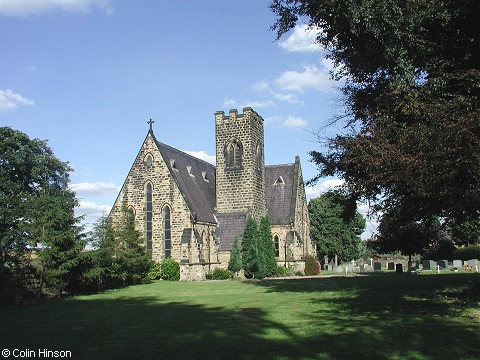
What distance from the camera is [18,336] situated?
11.1 metres

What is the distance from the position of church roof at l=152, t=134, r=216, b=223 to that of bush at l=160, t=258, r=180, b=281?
393 centimetres

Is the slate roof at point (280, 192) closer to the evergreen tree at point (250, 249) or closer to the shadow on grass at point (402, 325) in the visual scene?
the evergreen tree at point (250, 249)

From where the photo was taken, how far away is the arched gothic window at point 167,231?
122 ft

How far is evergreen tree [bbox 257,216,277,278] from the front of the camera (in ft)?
123

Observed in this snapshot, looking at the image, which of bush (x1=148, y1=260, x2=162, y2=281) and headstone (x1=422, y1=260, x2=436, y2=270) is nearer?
bush (x1=148, y1=260, x2=162, y2=281)

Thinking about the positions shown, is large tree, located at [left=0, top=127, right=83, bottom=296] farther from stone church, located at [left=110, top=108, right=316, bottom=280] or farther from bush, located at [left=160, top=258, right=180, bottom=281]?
bush, located at [left=160, top=258, right=180, bottom=281]

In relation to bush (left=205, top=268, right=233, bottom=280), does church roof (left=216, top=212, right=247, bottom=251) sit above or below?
above

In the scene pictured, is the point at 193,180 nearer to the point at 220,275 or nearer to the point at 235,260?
the point at 235,260

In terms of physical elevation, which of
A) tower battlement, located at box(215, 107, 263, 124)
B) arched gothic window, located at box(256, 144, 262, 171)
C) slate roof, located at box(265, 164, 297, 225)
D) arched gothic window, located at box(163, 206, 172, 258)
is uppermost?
tower battlement, located at box(215, 107, 263, 124)

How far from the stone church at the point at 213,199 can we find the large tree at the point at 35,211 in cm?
601

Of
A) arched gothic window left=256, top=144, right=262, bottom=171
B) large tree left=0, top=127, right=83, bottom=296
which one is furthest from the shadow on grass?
arched gothic window left=256, top=144, right=262, bottom=171

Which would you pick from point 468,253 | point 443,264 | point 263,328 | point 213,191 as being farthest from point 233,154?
point 263,328

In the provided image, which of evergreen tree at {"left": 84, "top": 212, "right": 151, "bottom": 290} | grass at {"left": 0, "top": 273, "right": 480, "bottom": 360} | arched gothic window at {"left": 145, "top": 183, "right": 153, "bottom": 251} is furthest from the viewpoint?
arched gothic window at {"left": 145, "top": 183, "right": 153, "bottom": 251}

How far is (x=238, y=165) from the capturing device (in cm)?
4231
